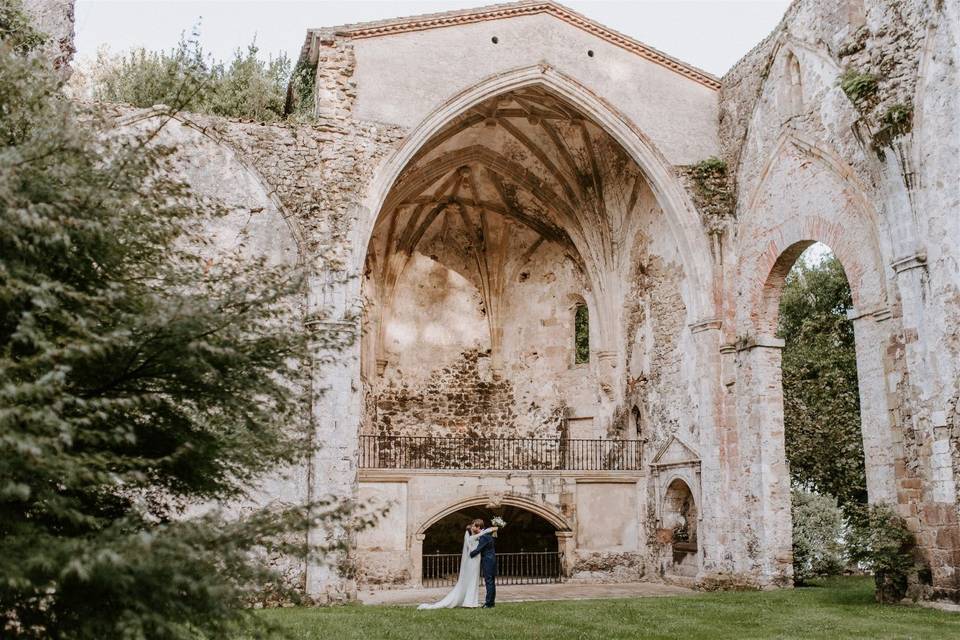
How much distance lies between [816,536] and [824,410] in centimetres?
342

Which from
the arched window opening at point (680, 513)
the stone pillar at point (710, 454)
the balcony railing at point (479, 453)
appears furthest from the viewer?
the balcony railing at point (479, 453)

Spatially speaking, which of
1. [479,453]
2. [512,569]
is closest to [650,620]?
[512,569]

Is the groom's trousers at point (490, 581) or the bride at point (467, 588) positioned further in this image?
the bride at point (467, 588)

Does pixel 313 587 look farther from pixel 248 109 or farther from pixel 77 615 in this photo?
pixel 248 109

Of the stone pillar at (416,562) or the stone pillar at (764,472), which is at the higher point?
the stone pillar at (764,472)

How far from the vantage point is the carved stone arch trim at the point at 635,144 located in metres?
14.3

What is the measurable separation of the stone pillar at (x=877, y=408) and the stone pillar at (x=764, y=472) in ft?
7.62

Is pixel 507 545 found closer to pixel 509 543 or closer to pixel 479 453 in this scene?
pixel 509 543

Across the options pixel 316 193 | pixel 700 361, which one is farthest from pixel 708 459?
pixel 316 193

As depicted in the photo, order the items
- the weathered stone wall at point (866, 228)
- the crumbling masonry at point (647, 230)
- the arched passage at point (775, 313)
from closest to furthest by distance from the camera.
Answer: the weathered stone wall at point (866, 228), the crumbling masonry at point (647, 230), the arched passage at point (775, 313)

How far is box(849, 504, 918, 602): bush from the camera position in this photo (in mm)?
9953

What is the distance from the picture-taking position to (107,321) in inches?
169

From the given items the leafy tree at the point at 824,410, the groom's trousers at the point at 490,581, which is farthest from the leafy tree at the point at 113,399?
the leafy tree at the point at 824,410

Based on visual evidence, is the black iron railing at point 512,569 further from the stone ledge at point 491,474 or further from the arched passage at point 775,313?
the arched passage at point 775,313
